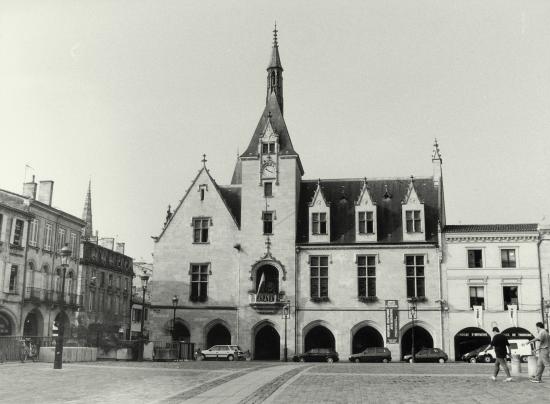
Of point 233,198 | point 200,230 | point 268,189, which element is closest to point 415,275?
point 268,189

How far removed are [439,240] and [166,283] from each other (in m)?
21.1

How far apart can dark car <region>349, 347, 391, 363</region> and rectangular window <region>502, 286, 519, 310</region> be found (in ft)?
30.6

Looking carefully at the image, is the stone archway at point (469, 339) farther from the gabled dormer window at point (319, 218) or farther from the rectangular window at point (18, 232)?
the rectangular window at point (18, 232)

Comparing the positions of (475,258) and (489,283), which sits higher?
(475,258)

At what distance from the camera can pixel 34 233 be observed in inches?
2094

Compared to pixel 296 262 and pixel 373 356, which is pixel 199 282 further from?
pixel 373 356

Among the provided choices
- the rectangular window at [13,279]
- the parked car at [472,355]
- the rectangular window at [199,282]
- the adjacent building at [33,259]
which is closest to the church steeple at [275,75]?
the rectangular window at [199,282]

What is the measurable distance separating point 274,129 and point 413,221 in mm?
13258

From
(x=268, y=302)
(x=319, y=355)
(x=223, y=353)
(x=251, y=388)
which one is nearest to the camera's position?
(x=251, y=388)

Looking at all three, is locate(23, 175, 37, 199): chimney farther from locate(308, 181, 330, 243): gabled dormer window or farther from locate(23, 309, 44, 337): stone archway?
locate(308, 181, 330, 243): gabled dormer window

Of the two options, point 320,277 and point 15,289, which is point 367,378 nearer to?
point 320,277

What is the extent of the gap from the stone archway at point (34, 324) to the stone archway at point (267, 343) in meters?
18.1

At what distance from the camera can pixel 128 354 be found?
3753 cm

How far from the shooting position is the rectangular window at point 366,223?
164 ft
